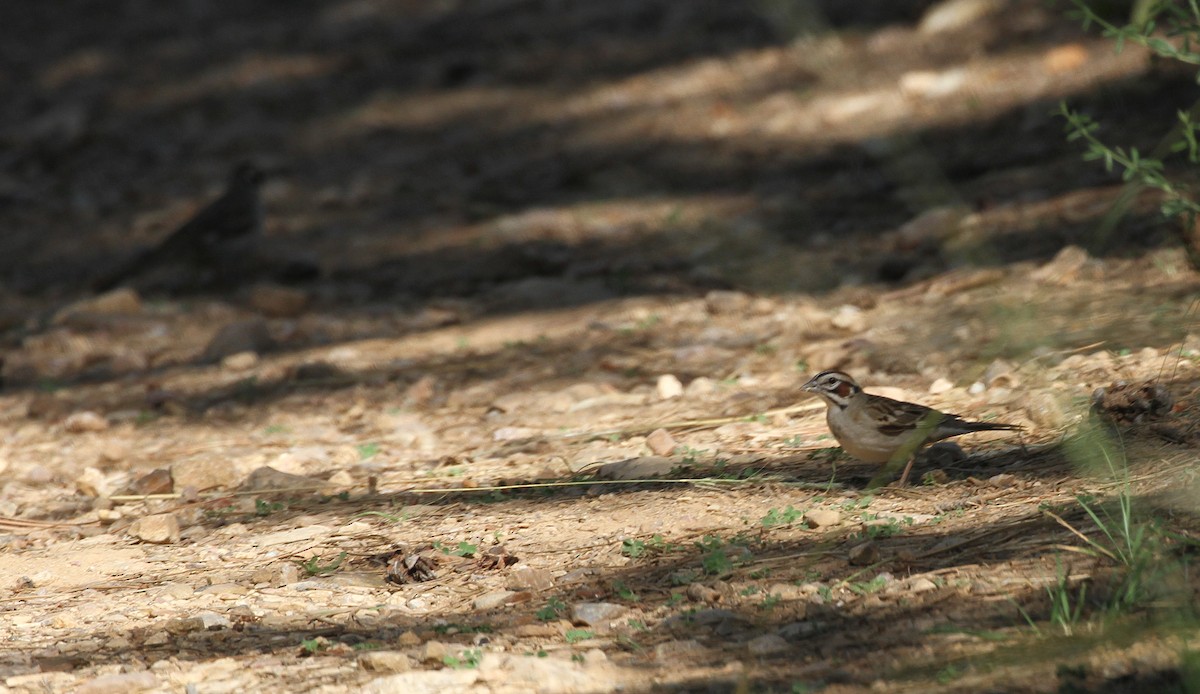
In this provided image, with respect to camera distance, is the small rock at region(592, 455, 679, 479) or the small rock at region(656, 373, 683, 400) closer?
the small rock at region(592, 455, 679, 479)

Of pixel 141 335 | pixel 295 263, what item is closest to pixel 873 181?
pixel 295 263

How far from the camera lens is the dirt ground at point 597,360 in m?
3.33

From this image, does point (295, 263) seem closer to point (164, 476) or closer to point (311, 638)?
point (164, 476)

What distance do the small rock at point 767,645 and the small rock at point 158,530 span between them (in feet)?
7.35

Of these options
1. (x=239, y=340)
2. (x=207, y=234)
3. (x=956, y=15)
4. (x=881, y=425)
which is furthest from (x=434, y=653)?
(x=956, y=15)

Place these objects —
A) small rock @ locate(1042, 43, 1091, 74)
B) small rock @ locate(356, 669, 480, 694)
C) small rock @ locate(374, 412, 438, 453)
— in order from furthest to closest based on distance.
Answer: small rock @ locate(1042, 43, 1091, 74) → small rock @ locate(374, 412, 438, 453) → small rock @ locate(356, 669, 480, 694)

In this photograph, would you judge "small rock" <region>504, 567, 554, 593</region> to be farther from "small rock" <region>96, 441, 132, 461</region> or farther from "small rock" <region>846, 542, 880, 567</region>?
"small rock" <region>96, 441, 132, 461</region>

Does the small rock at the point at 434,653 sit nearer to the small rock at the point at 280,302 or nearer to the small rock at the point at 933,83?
the small rock at the point at 280,302

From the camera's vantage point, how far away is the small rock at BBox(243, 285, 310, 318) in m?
8.34

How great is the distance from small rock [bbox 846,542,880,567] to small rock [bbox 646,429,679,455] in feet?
4.80

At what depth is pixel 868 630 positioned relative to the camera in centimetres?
323

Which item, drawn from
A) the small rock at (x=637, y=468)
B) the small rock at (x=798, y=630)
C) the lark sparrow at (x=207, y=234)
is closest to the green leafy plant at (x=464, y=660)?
the small rock at (x=798, y=630)

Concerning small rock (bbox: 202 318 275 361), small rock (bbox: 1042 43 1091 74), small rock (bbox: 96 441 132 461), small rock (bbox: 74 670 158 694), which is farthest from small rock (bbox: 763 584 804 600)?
small rock (bbox: 1042 43 1091 74)

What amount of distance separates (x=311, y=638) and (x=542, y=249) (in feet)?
18.1
